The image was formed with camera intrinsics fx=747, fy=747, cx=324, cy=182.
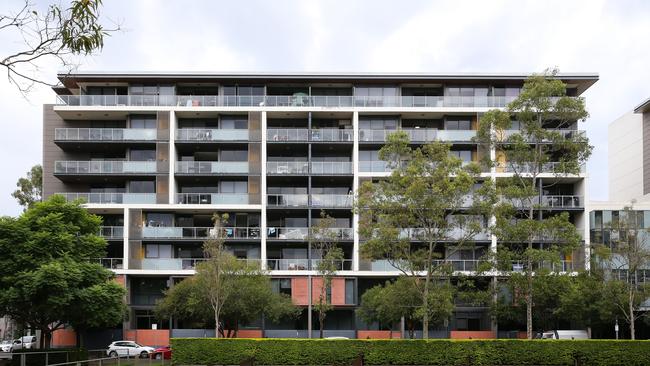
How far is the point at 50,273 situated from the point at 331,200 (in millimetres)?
26815

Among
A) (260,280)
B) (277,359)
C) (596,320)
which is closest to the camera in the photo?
(277,359)

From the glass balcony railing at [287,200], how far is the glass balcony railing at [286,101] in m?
7.78

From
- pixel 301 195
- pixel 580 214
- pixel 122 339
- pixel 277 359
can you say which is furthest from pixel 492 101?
pixel 122 339

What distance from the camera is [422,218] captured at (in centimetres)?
4256

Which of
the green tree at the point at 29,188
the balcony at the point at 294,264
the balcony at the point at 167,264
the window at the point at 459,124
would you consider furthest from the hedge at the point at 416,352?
the green tree at the point at 29,188

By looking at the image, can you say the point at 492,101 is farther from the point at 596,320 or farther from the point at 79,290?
the point at 79,290

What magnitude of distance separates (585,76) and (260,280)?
1282 inches

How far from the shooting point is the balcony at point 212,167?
61.8 meters

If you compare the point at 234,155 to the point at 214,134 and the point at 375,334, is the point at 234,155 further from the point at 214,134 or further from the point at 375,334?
the point at 375,334

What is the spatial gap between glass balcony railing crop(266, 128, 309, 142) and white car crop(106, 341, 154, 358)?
767 inches

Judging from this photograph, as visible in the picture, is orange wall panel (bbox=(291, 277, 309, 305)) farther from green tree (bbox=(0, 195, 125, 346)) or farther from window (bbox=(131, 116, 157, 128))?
window (bbox=(131, 116, 157, 128))

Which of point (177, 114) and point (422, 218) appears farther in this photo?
point (177, 114)

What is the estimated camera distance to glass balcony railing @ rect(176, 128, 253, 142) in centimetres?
6241

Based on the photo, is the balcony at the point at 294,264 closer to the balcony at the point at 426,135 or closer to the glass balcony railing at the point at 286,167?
the glass balcony railing at the point at 286,167
